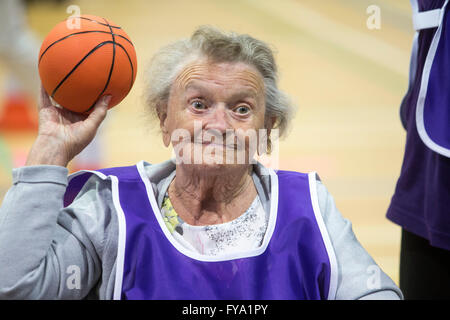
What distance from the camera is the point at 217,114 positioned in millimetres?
1775

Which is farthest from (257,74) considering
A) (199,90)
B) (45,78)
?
(45,78)

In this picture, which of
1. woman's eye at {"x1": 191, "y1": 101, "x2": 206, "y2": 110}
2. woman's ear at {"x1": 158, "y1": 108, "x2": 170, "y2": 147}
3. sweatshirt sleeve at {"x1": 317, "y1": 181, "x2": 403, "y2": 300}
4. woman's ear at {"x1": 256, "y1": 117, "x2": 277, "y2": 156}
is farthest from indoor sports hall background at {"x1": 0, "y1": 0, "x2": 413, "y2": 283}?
sweatshirt sleeve at {"x1": 317, "y1": 181, "x2": 403, "y2": 300}

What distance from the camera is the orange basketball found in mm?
1750

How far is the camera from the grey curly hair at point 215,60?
181cm

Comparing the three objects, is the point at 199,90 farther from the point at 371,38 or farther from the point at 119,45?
the point at 371,38

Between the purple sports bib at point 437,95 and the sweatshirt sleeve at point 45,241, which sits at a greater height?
the purple sports bib at point 437,95

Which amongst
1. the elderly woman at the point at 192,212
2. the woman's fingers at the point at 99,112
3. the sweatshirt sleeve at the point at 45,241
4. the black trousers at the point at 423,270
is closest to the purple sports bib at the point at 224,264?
the elderly woman at the point at 192,212

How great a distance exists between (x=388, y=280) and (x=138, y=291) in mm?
737

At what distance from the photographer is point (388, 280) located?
66.1 inches

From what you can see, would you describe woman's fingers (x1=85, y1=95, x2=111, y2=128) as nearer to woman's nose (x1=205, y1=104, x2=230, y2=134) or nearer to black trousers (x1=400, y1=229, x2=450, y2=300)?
woman's nose (x1=205, y1=104, x2=230, y2=134)

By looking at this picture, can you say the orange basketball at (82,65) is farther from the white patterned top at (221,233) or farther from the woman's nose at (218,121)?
the white patterned top at (221,233)

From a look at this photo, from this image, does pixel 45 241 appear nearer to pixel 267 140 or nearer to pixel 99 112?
pixel 99 112

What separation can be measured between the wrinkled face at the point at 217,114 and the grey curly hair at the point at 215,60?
0.03 metres

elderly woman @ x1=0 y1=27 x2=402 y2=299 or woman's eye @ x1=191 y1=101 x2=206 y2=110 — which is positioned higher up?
woman's eye @ x1=191 y1=101 x2=206 y2=110
